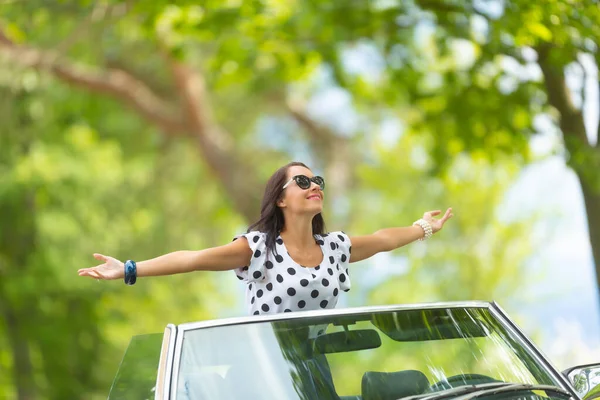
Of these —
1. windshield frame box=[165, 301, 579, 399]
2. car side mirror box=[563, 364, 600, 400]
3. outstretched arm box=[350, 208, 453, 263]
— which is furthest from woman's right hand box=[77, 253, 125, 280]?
car side mirror box=[563, 364, 600, 400]

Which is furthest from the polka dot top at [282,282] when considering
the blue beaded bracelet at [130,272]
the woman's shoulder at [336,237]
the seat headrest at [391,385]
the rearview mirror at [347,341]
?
the seat headrest at [391,385]

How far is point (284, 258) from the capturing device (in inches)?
183

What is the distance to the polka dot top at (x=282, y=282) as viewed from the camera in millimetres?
4562

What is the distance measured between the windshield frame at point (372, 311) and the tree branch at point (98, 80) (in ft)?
39.0

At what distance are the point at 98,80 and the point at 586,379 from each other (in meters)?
13.0

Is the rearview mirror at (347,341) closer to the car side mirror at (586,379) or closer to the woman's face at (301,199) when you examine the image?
the car side mirror at (586,379)

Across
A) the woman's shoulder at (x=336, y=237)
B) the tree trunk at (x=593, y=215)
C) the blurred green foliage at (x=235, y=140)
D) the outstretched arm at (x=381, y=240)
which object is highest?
the blurred green foliage at (x=235, y=140)

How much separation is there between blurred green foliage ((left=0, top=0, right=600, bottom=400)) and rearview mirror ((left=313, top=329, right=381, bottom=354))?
5.18 metres

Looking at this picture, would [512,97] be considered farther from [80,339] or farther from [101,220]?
[80,339]

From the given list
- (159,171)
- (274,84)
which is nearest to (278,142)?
(159,171)

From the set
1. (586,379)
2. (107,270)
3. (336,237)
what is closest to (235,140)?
(336,237)

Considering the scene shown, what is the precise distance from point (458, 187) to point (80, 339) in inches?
360

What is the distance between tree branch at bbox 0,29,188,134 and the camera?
1483 centimetres

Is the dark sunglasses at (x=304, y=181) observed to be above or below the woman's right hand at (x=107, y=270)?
above
